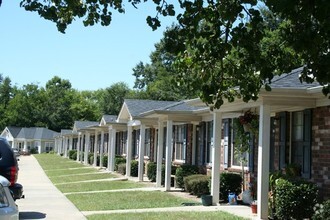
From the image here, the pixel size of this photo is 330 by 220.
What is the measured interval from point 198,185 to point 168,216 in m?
5.04

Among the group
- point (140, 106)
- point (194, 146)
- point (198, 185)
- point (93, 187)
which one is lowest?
point (93, 187)

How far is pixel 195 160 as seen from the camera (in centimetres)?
2291

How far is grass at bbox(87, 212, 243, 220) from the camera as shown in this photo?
12.8m

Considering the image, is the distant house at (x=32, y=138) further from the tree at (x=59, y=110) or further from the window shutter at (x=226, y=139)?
the window shutter at (x=226, y=139)

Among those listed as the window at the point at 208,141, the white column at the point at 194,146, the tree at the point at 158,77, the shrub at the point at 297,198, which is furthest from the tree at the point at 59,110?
the shrub at the point at 297,198

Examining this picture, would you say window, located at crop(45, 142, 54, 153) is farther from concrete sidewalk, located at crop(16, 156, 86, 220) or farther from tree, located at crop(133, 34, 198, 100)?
concrete sidewalk, located at crop(16, 156, 86, 220)

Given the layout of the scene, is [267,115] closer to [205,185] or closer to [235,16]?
[205,185]

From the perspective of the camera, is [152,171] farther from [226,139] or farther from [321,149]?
[321,149]

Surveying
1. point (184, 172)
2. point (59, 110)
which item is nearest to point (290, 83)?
point (184, 172)

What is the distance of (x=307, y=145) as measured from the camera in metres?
13.5

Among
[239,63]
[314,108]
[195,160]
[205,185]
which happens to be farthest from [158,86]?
[239,63]

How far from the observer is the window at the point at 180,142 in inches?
965

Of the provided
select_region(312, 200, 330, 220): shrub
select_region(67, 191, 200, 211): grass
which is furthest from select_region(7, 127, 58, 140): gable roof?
select_region(312, 200, 330, 220): shrub

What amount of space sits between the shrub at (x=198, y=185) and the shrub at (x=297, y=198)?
17.9ft
